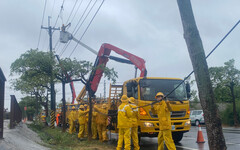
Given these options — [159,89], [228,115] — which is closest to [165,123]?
[159,89]

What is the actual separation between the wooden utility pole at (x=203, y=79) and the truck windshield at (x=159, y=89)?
4.79 meters

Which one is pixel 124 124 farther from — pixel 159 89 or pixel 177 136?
pixel 177 136

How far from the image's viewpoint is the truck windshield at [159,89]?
9.83m

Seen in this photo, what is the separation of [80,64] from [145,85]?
4.77 meters

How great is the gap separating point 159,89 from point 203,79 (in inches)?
199

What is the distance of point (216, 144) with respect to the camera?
15.8 ft

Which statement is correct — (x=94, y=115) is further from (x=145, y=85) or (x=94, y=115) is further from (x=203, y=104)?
(x=203, y=104)

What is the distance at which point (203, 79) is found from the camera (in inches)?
195

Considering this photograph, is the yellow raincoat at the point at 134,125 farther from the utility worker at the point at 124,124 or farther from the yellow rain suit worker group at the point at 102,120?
the yellow rain suit worker group at the point at 102,120

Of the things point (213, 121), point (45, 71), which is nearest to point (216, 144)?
point (213, 121)

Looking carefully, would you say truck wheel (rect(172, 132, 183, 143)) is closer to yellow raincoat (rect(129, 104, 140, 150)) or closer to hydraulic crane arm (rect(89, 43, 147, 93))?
yellow raincoat (rect(129, 104, 140, 150))

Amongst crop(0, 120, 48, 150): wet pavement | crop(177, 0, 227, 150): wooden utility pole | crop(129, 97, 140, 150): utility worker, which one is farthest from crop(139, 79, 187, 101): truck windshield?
crop(177, 0, 227, 150): wooden utility pole

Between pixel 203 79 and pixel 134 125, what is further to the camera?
pixel 134 125

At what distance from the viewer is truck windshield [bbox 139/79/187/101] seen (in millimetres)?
9828
